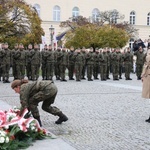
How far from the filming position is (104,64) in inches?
867

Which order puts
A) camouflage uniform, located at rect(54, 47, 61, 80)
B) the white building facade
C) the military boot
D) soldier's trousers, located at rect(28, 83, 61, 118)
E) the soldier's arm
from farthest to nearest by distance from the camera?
the white building facade < camouflage uniform, located at rect(54, 47, 61, 80) < the military boot < soldier's trousers, located at rect(28, 83, 61, 118) < the soldier's arm

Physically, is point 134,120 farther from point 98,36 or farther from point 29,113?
point 98,36

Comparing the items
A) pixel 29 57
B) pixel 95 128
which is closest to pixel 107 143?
pixel 95 128

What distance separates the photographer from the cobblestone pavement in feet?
23.2

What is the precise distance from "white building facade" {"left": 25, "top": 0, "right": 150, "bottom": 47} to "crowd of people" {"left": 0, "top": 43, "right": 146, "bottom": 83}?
3849 centimetres

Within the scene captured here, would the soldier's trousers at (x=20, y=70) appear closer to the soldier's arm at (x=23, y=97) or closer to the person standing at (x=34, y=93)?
the person standing at (x=34, y=93)

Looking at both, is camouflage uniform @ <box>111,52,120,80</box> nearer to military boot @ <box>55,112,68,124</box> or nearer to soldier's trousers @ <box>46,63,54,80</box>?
soldier's trousers @ <box>46,63,54,80</box>

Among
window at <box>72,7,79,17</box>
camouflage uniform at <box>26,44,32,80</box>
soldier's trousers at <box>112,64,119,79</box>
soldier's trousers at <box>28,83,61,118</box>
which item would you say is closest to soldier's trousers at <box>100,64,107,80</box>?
soldier's trousers at <box>112,64,119,79</box>

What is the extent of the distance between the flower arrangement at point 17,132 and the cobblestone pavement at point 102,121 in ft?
1.98

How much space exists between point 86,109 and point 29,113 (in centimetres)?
294

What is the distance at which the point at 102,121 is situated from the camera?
9.07 meters

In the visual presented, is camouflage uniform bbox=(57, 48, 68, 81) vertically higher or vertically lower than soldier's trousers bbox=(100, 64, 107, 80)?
higher

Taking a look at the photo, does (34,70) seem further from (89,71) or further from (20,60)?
(89,71)

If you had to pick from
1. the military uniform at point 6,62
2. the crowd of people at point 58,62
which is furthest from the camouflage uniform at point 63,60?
the military uniform at point 6,62
